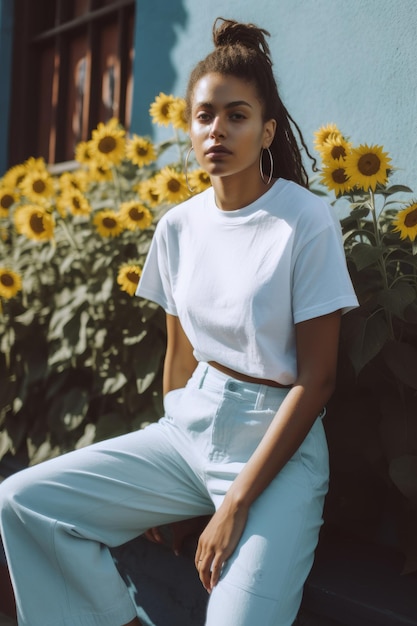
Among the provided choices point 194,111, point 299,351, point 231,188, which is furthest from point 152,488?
point 194,111

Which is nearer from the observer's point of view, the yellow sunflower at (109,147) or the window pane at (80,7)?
the yellow sunflower at (109,147)

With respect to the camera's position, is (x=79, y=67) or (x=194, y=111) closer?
(x=194, y=111)

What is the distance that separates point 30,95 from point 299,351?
4194 mm

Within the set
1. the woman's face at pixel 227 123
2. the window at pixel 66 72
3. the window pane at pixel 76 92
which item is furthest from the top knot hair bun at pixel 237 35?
the window pane at pixel 76 92

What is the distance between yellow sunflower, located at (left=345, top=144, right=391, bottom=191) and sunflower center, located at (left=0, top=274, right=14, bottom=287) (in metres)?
1.54

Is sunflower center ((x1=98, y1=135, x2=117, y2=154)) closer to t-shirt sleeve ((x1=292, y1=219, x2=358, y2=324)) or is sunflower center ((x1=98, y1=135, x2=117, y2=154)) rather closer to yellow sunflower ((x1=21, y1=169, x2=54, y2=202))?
yellow sunflower ((x1=21, y1=169, x2=54, y2=202))

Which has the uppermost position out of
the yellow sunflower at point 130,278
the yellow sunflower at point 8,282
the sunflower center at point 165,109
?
the sunflower center at point 165,109

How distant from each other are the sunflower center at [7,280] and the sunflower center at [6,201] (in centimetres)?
44

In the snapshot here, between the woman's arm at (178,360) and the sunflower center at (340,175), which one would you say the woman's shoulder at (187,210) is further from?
the sunflower center at (340,175)

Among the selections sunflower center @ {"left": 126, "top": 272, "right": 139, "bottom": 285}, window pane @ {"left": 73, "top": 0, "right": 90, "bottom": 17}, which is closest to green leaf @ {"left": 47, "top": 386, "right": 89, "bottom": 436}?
sunflower center @ {"left": 126, "top": 272, "right": 139, "bottom": 285}

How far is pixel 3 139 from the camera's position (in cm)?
535

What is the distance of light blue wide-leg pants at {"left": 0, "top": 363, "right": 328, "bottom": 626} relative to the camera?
1716 mm

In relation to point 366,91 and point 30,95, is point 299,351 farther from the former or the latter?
point 30,95

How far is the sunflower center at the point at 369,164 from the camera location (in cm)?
220
